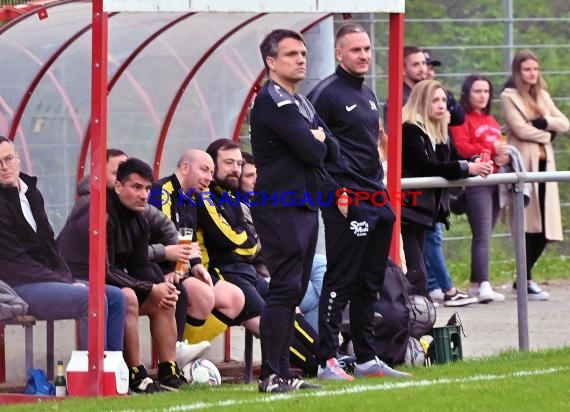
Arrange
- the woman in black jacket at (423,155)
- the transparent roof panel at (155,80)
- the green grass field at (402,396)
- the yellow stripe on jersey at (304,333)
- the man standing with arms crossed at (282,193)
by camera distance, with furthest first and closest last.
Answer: the woman in black jacket at (423,155)
the transparent roof panel at (155,80)
the yellow stripe on jersey at (304,333)
the man standing with arms crossed at (282,193)
the green grass field at (402,396)

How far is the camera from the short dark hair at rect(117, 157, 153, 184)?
392 inches

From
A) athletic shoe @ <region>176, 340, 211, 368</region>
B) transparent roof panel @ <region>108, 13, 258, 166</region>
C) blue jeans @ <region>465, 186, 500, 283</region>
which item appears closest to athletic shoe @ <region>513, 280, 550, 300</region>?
blue jeans @ <region>465, 186, 500, 283</region>

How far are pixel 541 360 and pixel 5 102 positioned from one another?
3.83 meters

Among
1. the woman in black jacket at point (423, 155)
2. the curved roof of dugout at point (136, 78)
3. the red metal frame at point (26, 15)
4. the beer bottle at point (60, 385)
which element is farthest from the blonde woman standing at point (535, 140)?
the beer bottle at point (60, 385)

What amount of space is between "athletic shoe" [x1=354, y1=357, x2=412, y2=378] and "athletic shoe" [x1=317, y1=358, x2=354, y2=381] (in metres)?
0.13

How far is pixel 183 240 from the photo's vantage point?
34.0 ft

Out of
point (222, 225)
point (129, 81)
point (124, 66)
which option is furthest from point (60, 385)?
point (129, 81)

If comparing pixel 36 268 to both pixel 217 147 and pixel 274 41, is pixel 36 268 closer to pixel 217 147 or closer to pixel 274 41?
pixel 274 41

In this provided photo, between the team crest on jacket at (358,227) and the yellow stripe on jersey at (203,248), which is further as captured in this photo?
the yellow stripe on jersey at (203,248)

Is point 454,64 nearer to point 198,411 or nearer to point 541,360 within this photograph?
point 541,360

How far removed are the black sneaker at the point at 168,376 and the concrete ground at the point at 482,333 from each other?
265 mm

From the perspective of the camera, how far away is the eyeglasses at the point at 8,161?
9.54 metres

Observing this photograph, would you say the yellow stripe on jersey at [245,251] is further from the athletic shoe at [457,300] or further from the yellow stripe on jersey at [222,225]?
the athletic shoe at [457,300]

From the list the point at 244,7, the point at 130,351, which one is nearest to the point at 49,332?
the point at 130,351
